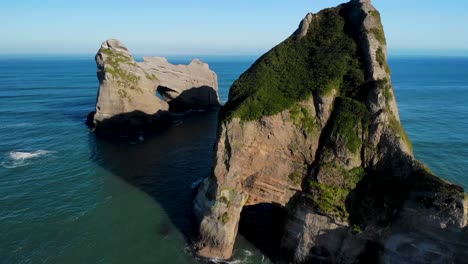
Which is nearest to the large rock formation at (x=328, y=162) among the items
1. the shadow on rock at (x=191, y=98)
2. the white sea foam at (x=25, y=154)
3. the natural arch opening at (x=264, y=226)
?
the natural arch opening at (x=264, y=226)

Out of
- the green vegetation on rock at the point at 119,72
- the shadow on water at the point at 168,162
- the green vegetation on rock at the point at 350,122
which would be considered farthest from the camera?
the green vegetation on rock at the point at 119,72

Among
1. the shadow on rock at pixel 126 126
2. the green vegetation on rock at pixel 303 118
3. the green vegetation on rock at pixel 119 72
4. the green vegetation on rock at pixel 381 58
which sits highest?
the green vegetation on rock at pixel 381 58

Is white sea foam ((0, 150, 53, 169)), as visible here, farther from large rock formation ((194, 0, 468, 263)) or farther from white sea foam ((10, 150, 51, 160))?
large rock formation ((194, 0, 468, 263))

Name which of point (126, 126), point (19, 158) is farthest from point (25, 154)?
point (126, 126)

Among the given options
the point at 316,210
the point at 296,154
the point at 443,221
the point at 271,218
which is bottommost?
the point at 271,218

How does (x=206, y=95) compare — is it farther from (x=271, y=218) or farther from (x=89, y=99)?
(x=271, y=218)

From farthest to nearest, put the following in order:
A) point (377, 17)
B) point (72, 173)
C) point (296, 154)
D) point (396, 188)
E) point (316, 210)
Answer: point (72, 173), point (377, 17), point (296, 154), point (316, 210), point (396, 188)

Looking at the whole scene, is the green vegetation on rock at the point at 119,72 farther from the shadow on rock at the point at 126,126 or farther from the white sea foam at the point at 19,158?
the white sea foam at the point at 19,158

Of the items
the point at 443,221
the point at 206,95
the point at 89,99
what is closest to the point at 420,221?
the point at 443,221
